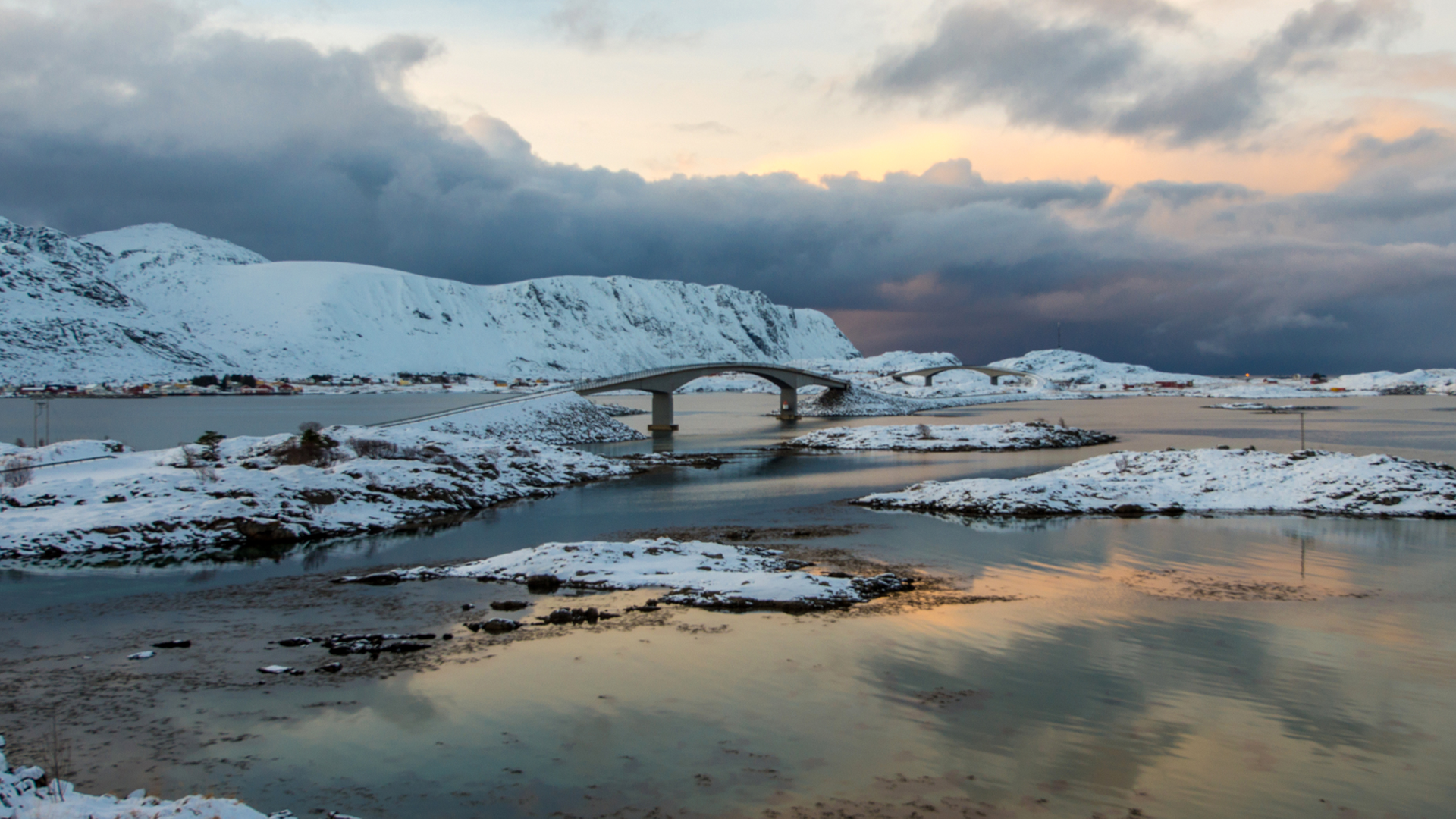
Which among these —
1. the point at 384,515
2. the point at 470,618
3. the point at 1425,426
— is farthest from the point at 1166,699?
the point at 1425,426

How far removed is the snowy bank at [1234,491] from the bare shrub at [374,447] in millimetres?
20630

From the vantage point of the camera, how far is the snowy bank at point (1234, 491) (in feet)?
97.7

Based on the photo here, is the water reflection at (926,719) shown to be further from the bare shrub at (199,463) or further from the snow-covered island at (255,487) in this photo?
the bare shrub at (199,463)

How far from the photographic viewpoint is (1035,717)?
11.3 metres

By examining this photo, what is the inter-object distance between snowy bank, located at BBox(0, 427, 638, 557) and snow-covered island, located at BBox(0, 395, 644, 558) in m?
0.05

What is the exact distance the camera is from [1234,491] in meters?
32.1

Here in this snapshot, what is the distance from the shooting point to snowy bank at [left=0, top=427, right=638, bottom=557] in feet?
84.3

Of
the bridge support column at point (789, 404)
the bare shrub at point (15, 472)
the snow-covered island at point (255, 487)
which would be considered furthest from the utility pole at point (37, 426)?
the bridge support column at point (789, 404)

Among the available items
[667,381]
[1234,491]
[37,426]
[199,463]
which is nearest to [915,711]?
[1234,491]

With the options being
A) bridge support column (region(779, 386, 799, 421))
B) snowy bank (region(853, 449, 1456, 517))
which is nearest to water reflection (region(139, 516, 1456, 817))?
snowy bank (region(853, 449, 1456, 517))

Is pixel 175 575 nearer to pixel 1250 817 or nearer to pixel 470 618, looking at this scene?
pixel 470 618

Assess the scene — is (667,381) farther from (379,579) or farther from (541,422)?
(379,579)

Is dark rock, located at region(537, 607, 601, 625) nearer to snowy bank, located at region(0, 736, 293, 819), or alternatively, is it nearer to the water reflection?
the water reflection

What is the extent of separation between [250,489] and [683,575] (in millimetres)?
17882
